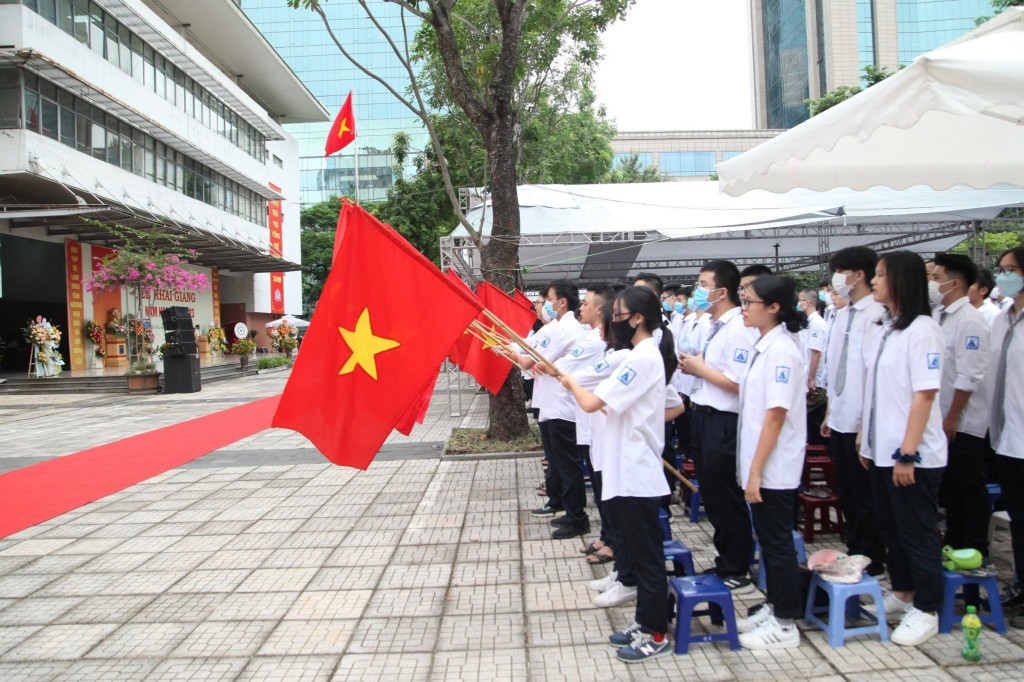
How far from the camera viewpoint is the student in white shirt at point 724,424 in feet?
11.9

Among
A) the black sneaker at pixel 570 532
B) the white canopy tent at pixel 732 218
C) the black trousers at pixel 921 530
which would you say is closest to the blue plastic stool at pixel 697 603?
the black trousers at pixel 921 530

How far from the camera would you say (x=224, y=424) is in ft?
39.9

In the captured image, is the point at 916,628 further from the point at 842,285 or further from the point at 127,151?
the point at 127,151

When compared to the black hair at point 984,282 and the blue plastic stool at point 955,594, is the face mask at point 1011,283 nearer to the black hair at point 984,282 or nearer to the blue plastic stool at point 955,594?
the black hair at point 984,282

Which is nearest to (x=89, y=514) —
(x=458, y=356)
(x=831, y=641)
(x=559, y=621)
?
(x=458, y=356)

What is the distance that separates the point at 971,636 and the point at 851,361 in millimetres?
1390

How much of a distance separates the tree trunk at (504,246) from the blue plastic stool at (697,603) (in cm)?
510

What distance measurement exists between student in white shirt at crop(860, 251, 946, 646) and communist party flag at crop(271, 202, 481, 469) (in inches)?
76.3

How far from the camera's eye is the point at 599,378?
3.97 meters

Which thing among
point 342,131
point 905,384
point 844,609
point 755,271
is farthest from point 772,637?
point 342,131

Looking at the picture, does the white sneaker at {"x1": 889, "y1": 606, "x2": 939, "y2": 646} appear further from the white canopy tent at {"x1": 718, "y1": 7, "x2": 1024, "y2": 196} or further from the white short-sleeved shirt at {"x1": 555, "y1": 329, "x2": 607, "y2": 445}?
the white canopy tent at {"x1": 718, "y1": 7, "x2": 1024, "y2": 196}

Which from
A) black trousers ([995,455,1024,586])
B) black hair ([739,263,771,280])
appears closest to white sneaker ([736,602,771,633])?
black trousers ([995,455,1024,586])

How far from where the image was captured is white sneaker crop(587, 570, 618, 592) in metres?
3.86

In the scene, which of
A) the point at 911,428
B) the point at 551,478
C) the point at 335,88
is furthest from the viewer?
the point at 335,88
